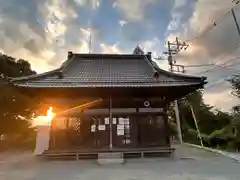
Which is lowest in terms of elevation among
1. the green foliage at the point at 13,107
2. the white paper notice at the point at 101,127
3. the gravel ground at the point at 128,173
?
the gravel ground at the point at 128,173

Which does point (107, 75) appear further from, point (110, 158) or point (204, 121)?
point (204, 121)

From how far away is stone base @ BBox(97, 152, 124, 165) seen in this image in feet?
35.3

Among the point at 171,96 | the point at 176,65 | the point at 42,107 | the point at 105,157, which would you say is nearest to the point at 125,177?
the point at 105,157

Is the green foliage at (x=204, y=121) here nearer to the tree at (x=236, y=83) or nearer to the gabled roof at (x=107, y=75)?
the tree at (x=236, y=83)

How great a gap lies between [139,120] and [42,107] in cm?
1111

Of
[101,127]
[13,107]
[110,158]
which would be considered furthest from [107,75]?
[13,107]

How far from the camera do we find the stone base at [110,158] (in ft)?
35.3

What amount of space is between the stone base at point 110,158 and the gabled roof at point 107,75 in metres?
3.43

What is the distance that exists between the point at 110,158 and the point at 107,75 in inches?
205

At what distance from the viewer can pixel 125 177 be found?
24.7ft

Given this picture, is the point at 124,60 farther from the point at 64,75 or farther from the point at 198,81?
the point at 198,81

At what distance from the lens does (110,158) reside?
1108 cm

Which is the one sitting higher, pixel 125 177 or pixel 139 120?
pixel 139 120

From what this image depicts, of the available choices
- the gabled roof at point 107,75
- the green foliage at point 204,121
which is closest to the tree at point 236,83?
the green foliage at point 204,121
